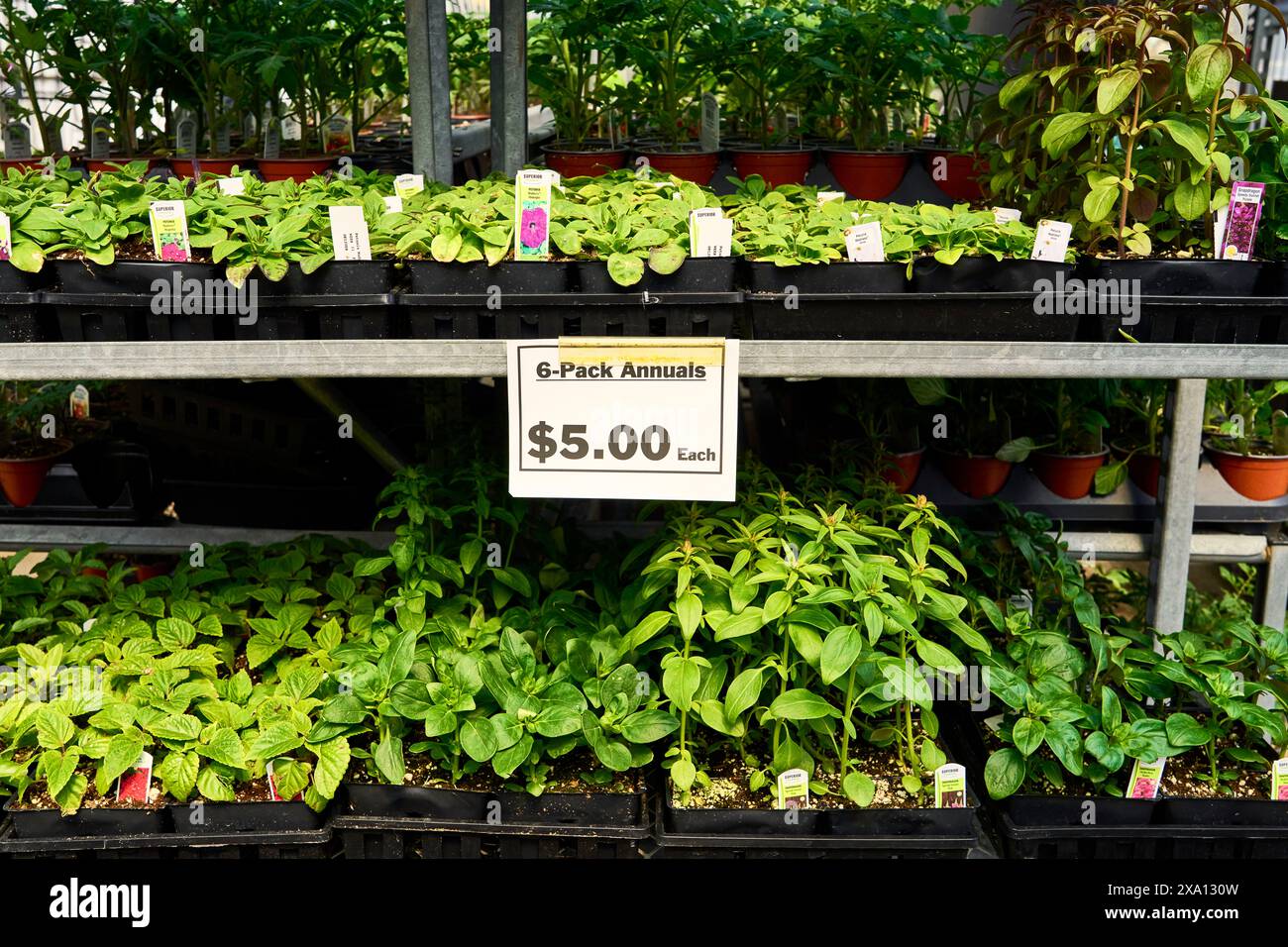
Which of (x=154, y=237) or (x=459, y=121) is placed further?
(x=459, y=121)

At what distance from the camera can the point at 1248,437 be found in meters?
2.58

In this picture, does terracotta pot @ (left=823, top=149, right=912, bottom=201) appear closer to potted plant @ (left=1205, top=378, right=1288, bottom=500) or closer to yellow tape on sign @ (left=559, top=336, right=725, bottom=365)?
potted plant @ (left=1205, top=378, right=1288, bottom=500)

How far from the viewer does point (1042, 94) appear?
77.4 inches

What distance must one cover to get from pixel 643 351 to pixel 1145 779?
95 cm

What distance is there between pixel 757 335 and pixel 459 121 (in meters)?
2.91

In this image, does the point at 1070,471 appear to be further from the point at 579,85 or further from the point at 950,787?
the point at 579,85

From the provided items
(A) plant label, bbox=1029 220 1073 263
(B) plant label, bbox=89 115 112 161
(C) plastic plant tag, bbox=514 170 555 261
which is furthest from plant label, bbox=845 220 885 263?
(B) plant label, bbox=89 115 112 161

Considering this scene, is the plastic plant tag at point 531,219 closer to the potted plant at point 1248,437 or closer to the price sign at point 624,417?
the price sign at point 624,417

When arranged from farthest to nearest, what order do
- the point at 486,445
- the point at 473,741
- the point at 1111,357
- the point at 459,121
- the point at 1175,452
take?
the point at 459,121 → the point at 486,445 → the point at 1175,452 → the point at 1111,357 → the point at 473,741

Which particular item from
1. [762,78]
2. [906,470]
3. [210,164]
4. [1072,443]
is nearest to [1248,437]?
[1072,443]

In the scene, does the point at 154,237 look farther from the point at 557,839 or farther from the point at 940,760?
the point at 940,760

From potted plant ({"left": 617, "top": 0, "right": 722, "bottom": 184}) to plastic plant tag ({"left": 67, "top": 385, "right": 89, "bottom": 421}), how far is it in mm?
1617

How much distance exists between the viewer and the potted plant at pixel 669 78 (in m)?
2.42
